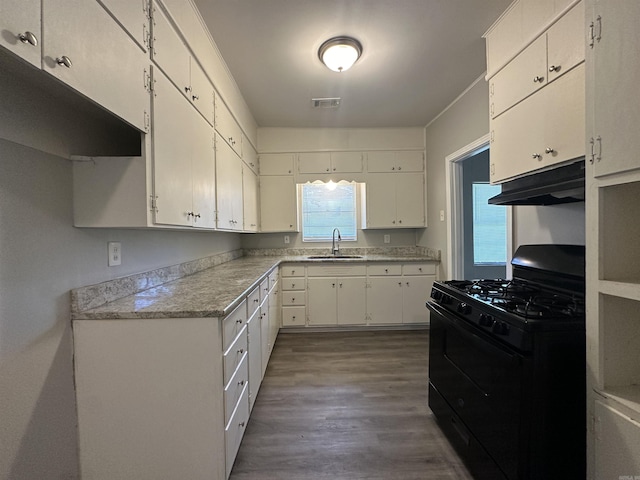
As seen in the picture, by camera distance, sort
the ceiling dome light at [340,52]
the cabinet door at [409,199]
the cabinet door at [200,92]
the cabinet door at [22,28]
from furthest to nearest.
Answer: the cabinet door at [409,199] < the ceiling dome light at [340,52] < the cabinet door at [200,92] < the cabinet door at [22,28]

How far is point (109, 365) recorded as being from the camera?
49.5 inches

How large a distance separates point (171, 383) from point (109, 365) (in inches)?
10.7

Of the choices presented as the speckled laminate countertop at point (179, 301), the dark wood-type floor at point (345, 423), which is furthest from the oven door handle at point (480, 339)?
the speckled laminate countertop at point (179, 301)

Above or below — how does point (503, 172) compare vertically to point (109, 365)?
above

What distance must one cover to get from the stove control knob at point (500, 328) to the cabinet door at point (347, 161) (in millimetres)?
3016

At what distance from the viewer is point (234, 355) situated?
1507 mm

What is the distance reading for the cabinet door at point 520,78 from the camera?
1591 mm

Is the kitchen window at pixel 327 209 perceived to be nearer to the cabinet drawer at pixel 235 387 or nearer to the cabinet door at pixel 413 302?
the cabinet door at pixel 413 302

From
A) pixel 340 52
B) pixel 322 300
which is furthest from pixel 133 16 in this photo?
pixel 322 300

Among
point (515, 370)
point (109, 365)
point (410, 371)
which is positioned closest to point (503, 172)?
point (515, 370)

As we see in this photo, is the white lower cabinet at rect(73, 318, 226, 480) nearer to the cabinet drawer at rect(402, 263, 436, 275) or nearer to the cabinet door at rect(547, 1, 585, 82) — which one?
the cabinet door at rect(547, 1, 585, 82)

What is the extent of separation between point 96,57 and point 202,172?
3.25 ft

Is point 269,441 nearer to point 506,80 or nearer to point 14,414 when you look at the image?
point 14,414

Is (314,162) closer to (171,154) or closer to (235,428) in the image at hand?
(171,154)
